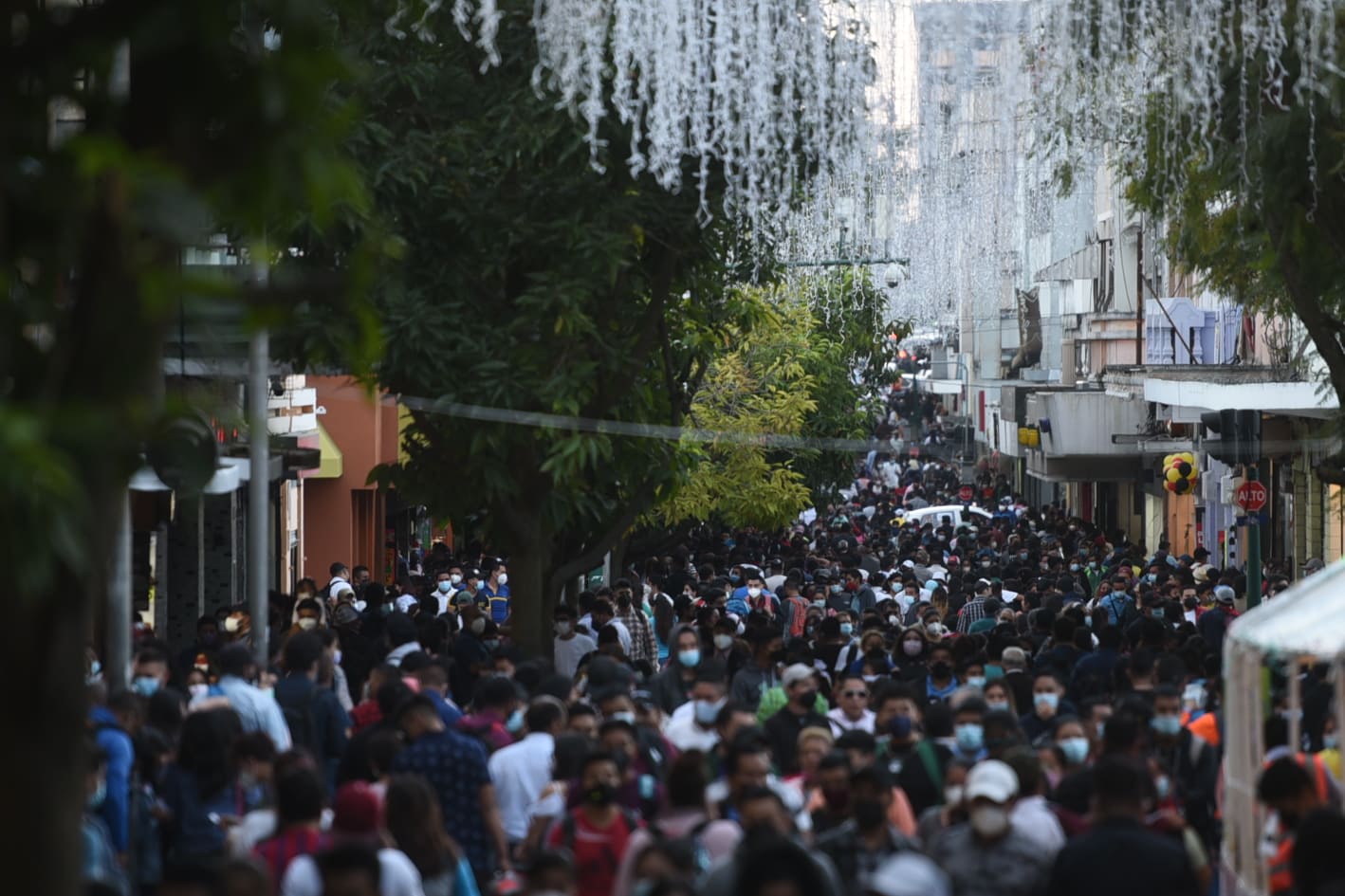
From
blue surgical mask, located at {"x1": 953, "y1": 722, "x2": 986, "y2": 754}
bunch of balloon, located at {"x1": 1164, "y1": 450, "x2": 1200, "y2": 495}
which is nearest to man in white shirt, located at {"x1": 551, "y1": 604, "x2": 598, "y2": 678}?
blue surgical mask, located at {"x1": 953, "y1": 722, "x2": 986, "y2": 754}

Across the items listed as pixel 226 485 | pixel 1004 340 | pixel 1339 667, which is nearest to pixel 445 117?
pixel 226 485

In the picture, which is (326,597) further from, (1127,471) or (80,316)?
(1127,471)

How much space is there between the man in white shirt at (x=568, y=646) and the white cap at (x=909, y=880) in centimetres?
→ 1032

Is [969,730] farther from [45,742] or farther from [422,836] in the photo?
[45,742]

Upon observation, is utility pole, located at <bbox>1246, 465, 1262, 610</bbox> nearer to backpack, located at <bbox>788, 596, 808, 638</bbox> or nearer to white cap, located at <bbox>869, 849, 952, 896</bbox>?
backpack, located at <bbox>788, 596, 808, 638</bbox>

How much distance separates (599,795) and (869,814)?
3.43 feet

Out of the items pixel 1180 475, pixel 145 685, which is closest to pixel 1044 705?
pixel 145 685

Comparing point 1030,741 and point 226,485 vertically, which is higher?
point 226,485

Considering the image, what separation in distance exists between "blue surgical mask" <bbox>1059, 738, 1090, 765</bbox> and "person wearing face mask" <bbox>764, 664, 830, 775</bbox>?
1527 mm

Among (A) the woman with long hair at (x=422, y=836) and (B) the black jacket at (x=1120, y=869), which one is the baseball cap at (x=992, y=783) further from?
(A) the woman with long hair at (x=422, y=836)

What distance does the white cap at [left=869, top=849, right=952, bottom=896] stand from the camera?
680cm

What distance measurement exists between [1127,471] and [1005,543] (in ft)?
18.5

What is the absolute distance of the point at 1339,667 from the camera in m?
8.66

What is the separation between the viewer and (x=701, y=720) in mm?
11484
